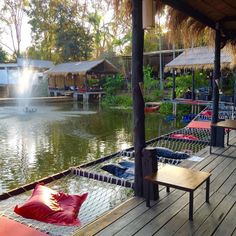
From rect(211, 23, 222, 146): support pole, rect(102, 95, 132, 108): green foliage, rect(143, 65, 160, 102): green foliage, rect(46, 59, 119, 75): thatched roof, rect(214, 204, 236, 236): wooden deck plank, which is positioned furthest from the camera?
rect(46, 59, 119, 75): thatched roof

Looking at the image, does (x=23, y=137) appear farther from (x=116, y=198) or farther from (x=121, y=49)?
(x=121, y=49)

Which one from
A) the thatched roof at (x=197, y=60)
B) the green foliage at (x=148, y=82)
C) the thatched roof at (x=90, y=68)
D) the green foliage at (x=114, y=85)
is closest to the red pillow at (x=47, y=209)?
the thatched roof at (x=197, y=60)

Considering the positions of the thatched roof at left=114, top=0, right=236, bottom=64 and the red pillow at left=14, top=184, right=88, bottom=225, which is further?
the thatched roof at left=114, top=0, right=236, bottom=64

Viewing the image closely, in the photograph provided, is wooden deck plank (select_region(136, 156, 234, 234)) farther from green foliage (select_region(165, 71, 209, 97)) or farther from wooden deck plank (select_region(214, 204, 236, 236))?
green foliage (select_region(165, 71, 209, 97))

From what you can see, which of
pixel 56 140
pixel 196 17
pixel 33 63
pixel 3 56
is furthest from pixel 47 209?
pixel 3 56

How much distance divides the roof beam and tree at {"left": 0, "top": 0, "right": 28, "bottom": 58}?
29.7 meters

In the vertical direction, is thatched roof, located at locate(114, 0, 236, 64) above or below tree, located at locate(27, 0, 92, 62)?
below

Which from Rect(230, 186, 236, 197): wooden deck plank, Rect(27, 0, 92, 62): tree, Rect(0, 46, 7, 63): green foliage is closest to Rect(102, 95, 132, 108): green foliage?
Rect(27, 0, 92, 62): tree

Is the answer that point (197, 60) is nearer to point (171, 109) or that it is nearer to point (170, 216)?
point (171, 109)

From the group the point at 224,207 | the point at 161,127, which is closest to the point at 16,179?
the point at 224,207

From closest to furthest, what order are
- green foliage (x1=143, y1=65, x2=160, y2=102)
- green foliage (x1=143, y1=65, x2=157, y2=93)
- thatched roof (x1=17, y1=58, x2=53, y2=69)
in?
green foliage (x1=143, y1=65, x2=160, y2=102), green foliage (x1=143, y1=65, x2=157, y2=93), thatched roof (x1=17, y1=58, x2=53, y2=69)

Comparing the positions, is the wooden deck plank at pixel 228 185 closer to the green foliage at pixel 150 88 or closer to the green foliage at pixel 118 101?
the green foliage at pixel 150 88

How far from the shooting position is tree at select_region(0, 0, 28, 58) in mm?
32250

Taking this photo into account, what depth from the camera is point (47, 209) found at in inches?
125
